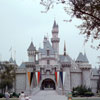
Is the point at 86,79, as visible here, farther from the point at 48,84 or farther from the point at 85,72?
the point at 48,84

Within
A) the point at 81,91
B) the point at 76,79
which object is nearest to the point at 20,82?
the point at 76,79

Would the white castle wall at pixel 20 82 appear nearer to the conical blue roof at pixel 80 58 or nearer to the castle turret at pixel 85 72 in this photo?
the castle turret at pixel 85 72

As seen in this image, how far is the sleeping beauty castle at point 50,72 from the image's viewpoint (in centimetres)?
6097

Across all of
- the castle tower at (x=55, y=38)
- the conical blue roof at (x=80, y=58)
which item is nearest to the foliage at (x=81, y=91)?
the conical blue roof at (x=80, y=58)

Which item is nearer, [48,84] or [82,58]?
[48,84]

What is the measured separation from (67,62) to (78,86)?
21.6ft

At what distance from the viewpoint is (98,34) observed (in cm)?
1251

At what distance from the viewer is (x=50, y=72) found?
204 ft

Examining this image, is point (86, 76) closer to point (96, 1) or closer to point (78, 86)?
point (78, 86)

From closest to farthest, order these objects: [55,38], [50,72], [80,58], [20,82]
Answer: [50,72]
[20,82]
[55,38]
[80,58]

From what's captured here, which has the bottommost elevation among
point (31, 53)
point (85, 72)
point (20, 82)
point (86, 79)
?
point (20, 82)

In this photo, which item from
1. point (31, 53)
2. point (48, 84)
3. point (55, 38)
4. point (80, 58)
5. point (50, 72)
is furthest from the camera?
point (80, 58)

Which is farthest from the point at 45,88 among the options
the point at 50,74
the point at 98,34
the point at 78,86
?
the point at 98,34

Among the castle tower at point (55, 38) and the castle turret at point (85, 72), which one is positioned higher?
the castle tower at point (55, 38)
